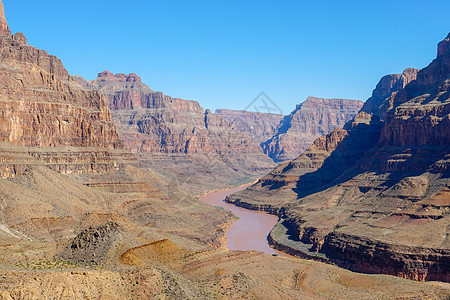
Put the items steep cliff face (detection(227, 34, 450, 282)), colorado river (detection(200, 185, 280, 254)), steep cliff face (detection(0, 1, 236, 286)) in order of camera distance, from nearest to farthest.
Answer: steep cliff face (detection(0, 1, 236, 286)) → steep cliff face (detection(227, 34, 450, 282)) → colorado river (detection(200, 185, 280, 254))

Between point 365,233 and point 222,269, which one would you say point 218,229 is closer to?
point 365,233

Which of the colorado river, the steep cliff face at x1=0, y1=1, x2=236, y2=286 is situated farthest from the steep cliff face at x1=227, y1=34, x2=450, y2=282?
the steep cliff face at x1=0, y1=1, x2=236, y2=286

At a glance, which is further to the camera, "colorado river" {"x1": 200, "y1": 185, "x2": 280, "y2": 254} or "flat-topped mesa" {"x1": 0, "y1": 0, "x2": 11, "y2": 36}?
"flat-topped mesa" {"x1": 0, "y1": 0, "x2": 11, "y2": 36}

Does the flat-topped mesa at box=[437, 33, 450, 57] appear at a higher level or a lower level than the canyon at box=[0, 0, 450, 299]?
higher

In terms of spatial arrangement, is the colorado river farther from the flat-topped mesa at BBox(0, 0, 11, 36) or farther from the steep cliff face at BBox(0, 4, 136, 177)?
the flat-topped mesa at BBox(0, 0, 11, 36)

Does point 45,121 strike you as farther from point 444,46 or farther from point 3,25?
point 444,46

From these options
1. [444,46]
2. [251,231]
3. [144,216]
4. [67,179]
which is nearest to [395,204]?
[251,231]

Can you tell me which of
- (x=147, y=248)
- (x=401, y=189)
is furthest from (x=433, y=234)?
(x=147, y=248)
